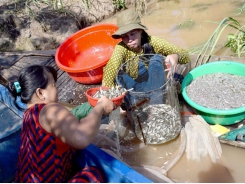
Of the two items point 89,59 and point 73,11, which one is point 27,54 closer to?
point 89,59

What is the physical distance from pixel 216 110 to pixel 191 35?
2.66 meters

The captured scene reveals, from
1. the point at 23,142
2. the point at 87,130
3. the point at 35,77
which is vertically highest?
the point at 35,77

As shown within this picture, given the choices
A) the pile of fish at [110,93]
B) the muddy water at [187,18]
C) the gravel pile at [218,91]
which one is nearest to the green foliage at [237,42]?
the muddy water at [187,18]

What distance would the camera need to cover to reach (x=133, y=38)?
2.40 m

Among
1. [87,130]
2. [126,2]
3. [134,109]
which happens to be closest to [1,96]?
[134,109]

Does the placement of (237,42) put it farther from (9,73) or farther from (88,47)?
(9,73)

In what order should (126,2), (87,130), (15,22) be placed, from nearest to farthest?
(87,130) < (15,22) < (126,2)

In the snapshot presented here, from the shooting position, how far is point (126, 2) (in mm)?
6066

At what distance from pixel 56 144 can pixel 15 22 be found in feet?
14.0

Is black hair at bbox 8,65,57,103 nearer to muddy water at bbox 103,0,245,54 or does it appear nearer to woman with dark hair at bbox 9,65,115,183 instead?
woman with dark hair at bbox 9,65,115,183

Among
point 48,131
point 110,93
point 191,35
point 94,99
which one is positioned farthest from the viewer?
point 191,35

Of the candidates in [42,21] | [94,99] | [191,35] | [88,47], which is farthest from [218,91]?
[42,21]

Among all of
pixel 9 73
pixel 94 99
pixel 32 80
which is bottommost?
pixel 9 73

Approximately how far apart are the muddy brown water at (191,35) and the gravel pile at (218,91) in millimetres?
469
